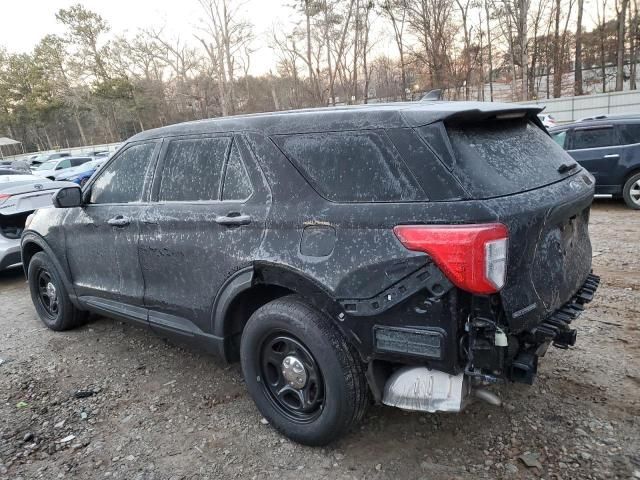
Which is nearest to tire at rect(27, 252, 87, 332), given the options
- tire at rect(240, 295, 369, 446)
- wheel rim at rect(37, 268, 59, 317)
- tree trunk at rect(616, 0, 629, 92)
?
wheel rim at rect(37, 268, 59, 317)

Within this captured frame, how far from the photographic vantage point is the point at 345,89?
131ft

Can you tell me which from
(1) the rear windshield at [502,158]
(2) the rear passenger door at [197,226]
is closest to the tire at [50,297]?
(2) the rear passenger door at [197,226]

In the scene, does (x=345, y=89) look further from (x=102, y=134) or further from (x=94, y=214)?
(x=94, y=214)

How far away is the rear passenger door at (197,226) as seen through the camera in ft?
9.19

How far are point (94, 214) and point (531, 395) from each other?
11.3ft

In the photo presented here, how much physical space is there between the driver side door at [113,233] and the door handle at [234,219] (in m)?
0.87

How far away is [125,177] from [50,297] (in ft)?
6.24

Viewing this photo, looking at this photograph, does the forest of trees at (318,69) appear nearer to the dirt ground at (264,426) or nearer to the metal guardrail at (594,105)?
the metal guardrail at (594,105)

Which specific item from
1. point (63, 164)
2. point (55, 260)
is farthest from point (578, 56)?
point (55, 260)

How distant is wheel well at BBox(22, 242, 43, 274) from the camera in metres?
4.80

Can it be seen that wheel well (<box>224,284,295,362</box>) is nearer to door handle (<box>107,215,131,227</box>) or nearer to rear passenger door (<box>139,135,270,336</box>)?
rear passenger door (<box>139,135,270,336</box>)

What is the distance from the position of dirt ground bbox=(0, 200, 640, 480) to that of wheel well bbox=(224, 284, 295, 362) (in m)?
0.44

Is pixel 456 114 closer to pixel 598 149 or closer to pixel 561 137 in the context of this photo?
pixel 598 149

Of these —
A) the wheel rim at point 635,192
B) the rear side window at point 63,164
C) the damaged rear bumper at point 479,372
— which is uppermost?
the rear side window at point 63,164
